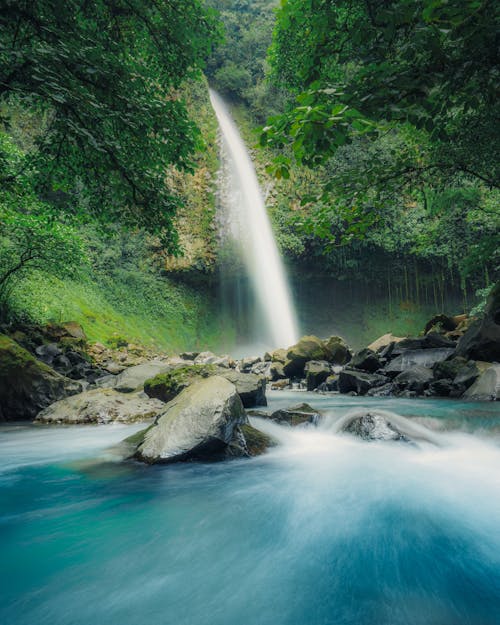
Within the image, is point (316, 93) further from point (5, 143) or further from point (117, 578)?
point (5, 143)

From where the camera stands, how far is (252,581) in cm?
198

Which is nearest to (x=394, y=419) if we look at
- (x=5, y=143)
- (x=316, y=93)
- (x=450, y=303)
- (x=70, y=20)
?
(x=316, y=93)

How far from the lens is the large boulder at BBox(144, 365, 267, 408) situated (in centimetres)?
743

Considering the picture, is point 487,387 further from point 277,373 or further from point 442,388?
point 277,373

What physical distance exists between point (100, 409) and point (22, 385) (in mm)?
2371

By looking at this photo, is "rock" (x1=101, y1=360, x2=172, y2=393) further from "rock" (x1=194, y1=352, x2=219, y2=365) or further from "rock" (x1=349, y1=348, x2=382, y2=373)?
"rock" (x1=349, y1=348, x2=382, y2=373)

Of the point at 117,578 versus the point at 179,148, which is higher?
the point at 179,148

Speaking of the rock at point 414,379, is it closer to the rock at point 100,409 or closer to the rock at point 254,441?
the rock at point 254,441

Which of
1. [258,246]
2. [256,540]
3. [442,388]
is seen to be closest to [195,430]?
[256,540]

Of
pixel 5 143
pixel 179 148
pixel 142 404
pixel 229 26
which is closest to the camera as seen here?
pixel 179 148

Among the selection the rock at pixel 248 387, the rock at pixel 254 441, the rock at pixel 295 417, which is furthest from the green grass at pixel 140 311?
the rock at pixel 254 441

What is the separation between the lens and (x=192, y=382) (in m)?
7.35

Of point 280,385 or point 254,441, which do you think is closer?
point 254,441

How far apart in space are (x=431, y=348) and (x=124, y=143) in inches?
401
